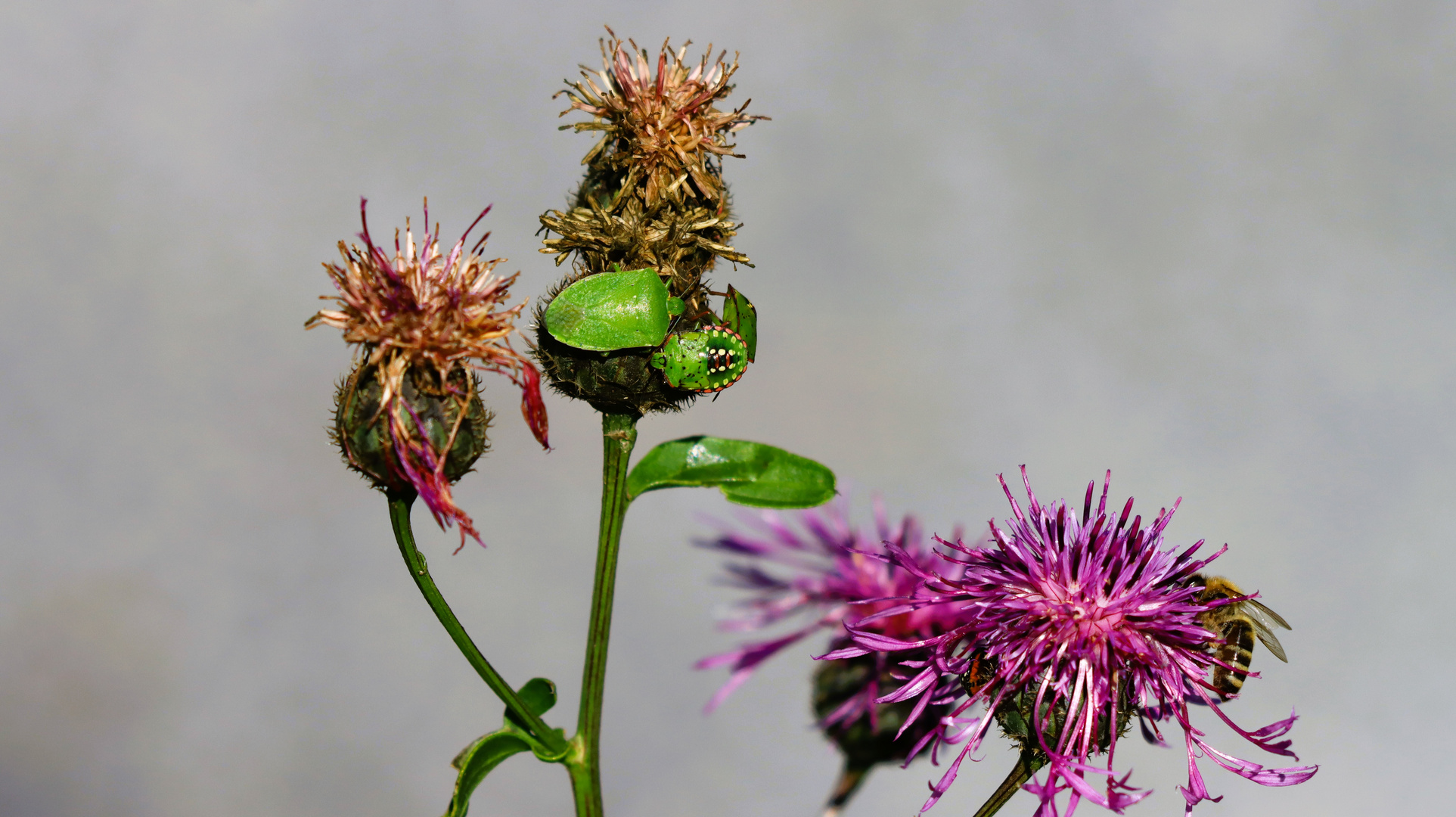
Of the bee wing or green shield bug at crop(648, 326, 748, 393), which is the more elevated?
green shield bug at crop(648, 326, 748, 393)

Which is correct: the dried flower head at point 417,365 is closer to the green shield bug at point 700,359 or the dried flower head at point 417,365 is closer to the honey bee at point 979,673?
the green shield bug at point 700,359

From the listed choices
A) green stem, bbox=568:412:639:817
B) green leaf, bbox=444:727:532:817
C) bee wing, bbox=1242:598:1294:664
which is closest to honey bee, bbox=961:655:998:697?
bee wing, bbox=1242:598:1294:664

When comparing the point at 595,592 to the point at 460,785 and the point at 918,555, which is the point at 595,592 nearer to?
the point at 460,785

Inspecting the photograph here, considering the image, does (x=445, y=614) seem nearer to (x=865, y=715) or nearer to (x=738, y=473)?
(x=738, y=473)

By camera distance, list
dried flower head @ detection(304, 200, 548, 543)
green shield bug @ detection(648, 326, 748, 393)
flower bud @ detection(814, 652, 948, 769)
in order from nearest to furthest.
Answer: dried flower head @ detection(304, 200, 548, 543)
green shield bug @ detection(648, 326, 748, 393)
flower bud @ detection(814, 652, 948, 769)

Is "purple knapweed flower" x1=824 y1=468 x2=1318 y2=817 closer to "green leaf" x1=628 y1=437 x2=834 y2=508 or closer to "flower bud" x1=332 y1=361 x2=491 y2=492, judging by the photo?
"green leaf" x1=628 y1=437 x2=834 y2=508

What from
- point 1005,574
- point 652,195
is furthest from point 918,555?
point 652,195

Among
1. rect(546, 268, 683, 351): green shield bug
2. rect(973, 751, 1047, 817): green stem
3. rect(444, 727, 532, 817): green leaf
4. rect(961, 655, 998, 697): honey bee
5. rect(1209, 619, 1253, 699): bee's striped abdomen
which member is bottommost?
rect(973, 751, 1047, 817): green stem

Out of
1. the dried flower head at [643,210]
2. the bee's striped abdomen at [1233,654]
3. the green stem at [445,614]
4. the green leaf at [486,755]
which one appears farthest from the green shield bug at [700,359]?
the bee's striped abdomen at [1233,654]
